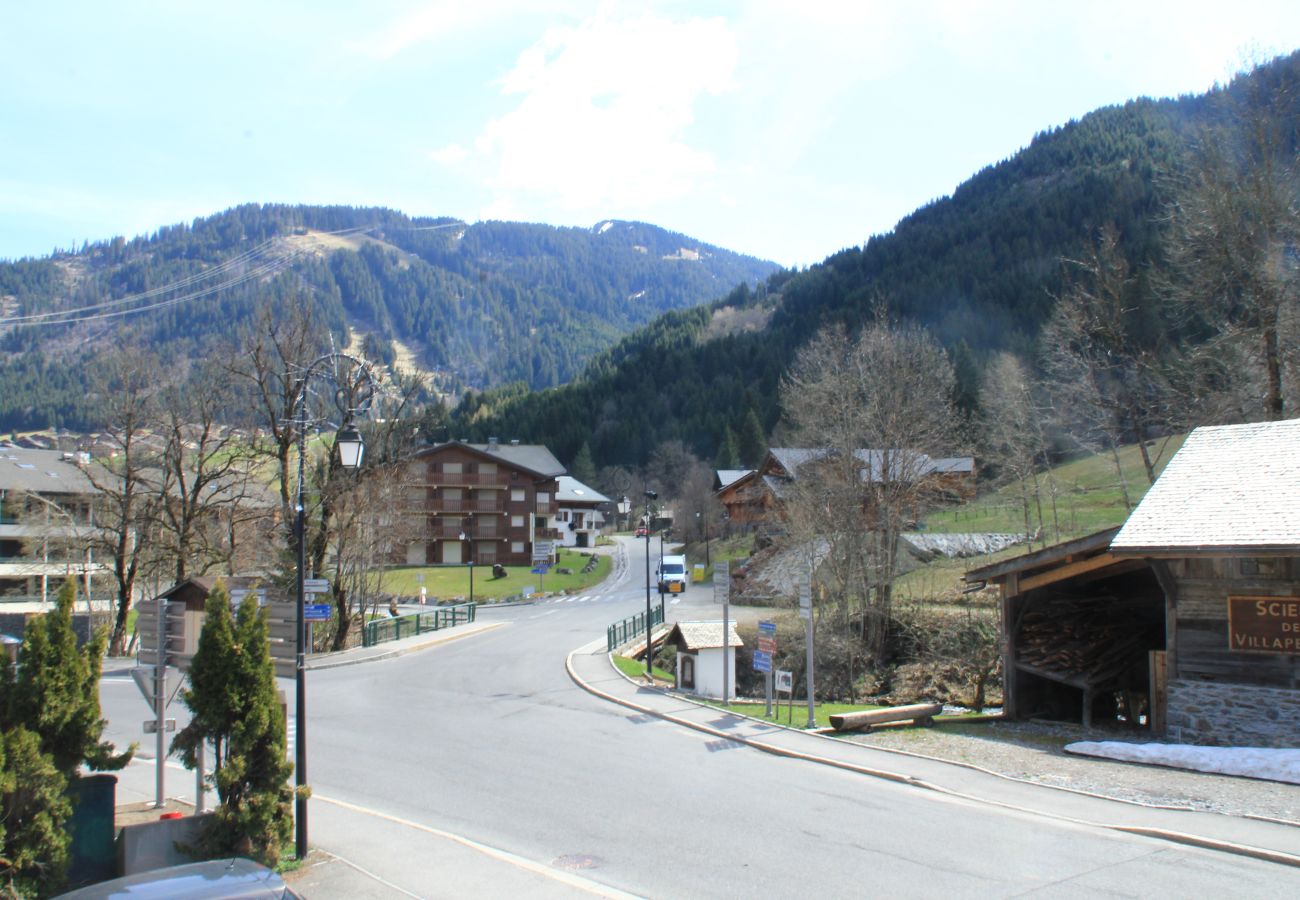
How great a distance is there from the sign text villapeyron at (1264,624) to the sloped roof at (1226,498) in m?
1.37

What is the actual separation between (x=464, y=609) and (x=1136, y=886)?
45.3 m

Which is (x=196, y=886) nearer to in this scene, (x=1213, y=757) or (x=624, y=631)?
(x=1213, y=757)

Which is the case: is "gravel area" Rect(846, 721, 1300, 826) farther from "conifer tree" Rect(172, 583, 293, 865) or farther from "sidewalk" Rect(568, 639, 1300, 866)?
"conifer tree" Rect(172, 583, 293, 865)

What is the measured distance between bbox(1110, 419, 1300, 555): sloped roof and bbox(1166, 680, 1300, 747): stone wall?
2579 millimetres

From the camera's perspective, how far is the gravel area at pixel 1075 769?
1202 centimetres

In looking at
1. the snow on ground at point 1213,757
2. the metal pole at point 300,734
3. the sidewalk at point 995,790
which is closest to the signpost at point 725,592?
the sidewalk at point 995,790

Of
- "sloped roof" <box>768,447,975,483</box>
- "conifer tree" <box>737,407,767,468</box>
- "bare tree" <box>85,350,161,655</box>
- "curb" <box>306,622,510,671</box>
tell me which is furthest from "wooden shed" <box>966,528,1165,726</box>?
"conifer tree" <box>737,407,767,468</box>

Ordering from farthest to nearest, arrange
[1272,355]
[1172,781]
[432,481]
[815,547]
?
[432,481] → [815,547] → [1272,355] → [1172,781]

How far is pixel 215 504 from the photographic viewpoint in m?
38.3

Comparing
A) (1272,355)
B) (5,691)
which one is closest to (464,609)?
(1272,355)

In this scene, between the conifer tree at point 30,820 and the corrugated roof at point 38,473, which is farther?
the corrugated roof at point 38,473

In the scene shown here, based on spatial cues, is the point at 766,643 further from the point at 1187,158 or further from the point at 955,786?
the point at 1187,158

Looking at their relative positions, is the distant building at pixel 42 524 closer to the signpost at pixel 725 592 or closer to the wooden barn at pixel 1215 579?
the signpost at pixel 725 592

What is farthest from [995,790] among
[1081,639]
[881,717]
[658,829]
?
[1081,639]
